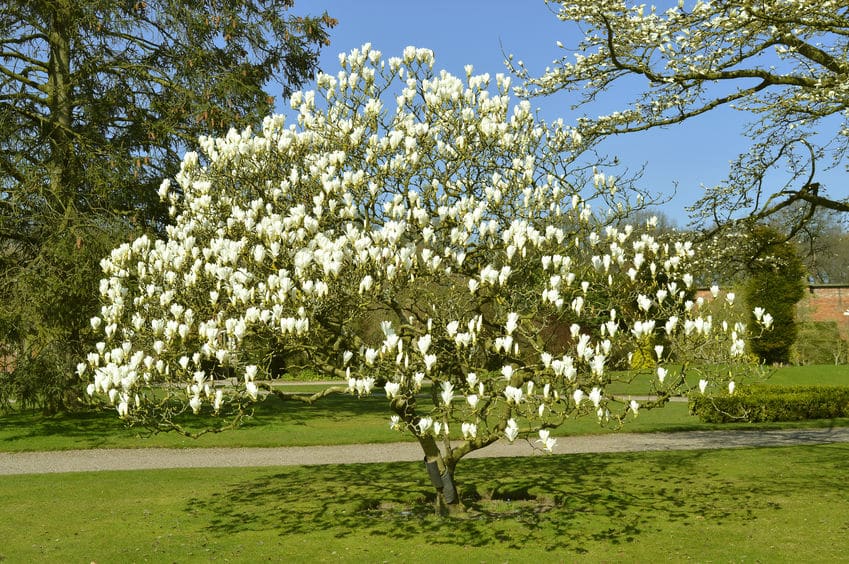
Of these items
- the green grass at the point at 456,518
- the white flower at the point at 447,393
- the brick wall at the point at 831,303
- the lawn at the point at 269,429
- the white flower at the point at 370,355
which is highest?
the brick wall at the point at 831,303

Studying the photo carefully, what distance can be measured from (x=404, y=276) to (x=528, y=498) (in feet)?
18.5

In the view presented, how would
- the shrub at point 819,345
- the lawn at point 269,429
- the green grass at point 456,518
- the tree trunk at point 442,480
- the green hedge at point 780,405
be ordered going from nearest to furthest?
the green grass at point 456,518
the tree trunk at point 442,480
the lawn at point 269,429
the green hedge at point 780,405
the shrub at point 819,345

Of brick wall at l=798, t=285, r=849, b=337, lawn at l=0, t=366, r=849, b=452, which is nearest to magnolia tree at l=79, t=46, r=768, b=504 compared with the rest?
lawn at l=0, t=366, r=849, b=452

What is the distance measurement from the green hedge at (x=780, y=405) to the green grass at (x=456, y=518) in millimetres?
6394

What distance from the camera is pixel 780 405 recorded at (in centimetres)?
2166

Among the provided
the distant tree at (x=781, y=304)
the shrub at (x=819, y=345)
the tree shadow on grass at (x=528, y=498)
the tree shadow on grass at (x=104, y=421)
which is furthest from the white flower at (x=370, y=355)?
the shrub at (x=819, y=345)

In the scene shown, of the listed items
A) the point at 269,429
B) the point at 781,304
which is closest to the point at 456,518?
the point at 269,429

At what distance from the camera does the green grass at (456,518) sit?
887cm

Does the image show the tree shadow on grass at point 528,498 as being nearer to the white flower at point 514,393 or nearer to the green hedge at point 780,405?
the white flower at point 514,393

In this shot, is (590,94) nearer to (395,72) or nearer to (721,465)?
(395,72)

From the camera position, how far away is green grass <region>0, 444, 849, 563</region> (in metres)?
8.87

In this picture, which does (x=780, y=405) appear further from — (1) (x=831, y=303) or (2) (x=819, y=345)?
(1) (x=831, y=303)

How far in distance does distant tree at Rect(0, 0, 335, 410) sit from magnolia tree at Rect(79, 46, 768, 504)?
10.0 m

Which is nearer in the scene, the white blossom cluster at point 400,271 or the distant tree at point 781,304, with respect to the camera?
the white blossom cluster at point 400,271
